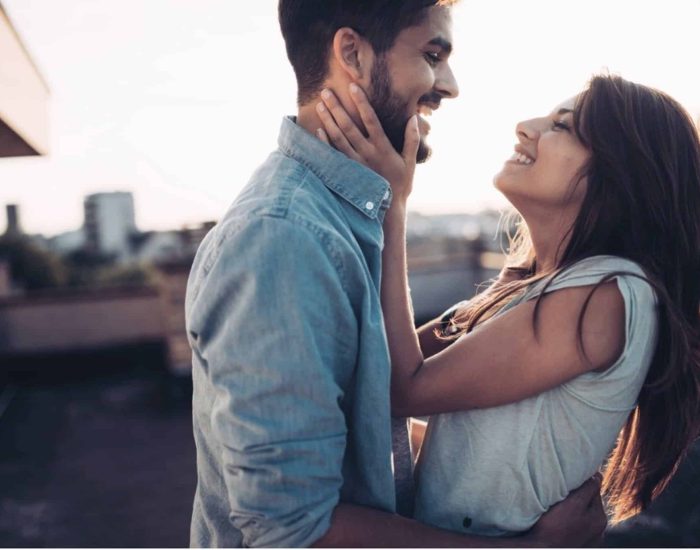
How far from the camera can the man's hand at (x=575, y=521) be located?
1.58 metres

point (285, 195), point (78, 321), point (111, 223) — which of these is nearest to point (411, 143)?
point (285, 195)

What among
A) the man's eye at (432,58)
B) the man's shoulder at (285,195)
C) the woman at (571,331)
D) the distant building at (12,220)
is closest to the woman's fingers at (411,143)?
the woman at (571,331)

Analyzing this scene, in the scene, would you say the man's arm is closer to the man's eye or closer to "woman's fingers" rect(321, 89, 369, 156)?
"woman's fingers" rect(321, 89, 369, 156)

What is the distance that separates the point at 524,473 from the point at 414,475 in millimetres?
305

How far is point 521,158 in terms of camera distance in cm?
195

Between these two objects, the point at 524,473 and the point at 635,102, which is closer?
the point at 524,473

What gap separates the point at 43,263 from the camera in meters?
17.1

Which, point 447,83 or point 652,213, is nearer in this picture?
point 447,83

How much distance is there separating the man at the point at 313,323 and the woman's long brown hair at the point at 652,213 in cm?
37

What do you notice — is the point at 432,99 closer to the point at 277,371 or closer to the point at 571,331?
the point at 571,331

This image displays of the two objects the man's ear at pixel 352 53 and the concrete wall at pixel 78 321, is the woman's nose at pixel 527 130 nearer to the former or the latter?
the man's ear at pixel 352 53

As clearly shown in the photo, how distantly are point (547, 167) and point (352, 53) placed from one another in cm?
64

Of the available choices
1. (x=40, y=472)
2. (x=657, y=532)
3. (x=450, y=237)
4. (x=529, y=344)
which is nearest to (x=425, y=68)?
(x=529, y=344)

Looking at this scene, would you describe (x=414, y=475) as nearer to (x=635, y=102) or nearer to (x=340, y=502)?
(x=340, y=502)
